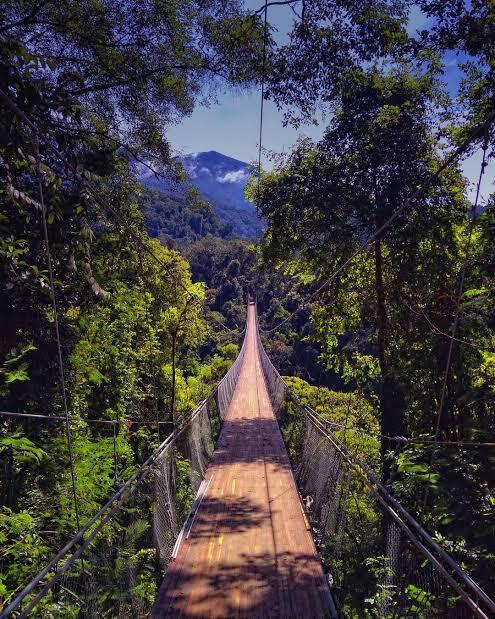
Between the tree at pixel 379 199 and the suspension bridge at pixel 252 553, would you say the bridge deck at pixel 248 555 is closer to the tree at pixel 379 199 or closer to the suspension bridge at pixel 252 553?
the suspension bridge at pixel 252 553

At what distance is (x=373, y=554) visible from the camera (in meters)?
4.95

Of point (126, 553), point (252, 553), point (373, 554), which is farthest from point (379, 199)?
point (126, 553)

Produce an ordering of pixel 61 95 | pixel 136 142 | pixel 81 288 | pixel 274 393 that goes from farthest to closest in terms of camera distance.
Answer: pixel 274 393 < pixel 136 142 < pixel 81 288 < pixel 61 95

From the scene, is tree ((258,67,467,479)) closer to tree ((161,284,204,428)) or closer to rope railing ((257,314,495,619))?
rope railing ((257,314,495,619))

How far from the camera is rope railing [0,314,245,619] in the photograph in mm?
2765

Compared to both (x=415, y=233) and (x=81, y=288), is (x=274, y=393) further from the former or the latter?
(x=81, y=288)

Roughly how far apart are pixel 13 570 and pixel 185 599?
1.26 metres

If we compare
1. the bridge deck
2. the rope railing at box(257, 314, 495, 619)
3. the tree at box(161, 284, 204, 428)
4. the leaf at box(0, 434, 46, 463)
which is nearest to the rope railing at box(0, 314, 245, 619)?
the bridge deck

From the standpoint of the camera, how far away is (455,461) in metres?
3.42

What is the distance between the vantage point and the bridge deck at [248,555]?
3434 mm

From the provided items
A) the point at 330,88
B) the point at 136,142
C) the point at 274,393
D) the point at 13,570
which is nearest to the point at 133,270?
the point at 136,142

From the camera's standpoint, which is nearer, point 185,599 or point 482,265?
point 185,599

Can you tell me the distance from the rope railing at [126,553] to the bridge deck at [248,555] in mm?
240

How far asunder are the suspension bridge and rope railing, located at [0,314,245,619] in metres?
0.01
